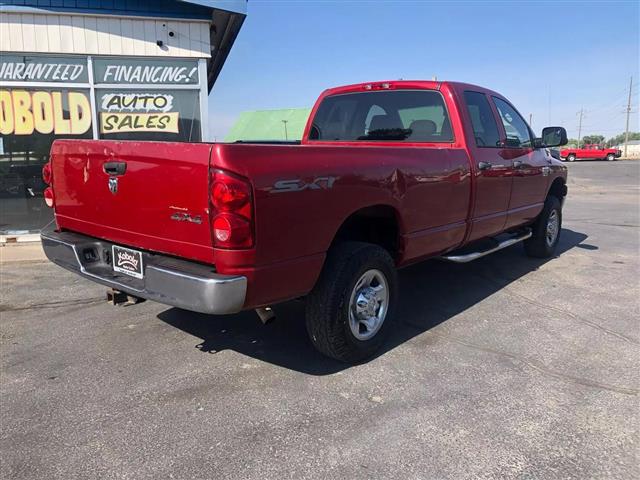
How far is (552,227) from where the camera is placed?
698 cm

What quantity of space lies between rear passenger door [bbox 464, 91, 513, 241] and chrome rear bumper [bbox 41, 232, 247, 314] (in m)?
2.81

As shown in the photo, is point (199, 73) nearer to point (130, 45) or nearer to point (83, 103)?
point (130, 45)

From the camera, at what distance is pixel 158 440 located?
8.84ft

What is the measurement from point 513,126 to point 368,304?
329 cm

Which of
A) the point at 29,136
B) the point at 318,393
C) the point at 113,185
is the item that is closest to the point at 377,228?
the point at 318,393

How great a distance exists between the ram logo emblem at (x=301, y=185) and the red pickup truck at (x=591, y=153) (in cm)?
5235

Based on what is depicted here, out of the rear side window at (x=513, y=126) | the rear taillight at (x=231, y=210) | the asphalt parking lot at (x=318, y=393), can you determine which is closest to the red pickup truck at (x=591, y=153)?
the rear side window at (x=513, y=126)

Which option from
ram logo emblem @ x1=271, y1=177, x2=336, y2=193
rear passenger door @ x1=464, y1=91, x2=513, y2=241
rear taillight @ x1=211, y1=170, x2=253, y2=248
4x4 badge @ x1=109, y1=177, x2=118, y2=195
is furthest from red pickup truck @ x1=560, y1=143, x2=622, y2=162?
rear taillight @ x1=211, y1=170, x2=253, y2=248

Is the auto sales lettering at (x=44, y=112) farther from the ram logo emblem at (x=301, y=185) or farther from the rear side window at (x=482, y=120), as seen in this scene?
the ram logo emblem at (x=301, y=185)

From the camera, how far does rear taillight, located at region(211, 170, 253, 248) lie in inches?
104

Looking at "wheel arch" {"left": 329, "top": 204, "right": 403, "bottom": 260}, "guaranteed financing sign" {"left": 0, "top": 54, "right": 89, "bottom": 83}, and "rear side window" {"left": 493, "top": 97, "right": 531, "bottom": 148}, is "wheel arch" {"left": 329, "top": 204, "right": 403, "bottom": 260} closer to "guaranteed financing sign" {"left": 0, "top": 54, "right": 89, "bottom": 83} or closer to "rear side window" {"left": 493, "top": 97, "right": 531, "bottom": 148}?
"rear side window" {"left": 493, "top": 97, "right": 531, "bottom": 148}

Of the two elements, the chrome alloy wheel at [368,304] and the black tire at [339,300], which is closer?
the black tire at [339,300]

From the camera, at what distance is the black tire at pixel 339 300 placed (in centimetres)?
329

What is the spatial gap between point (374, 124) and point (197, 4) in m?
4.47
